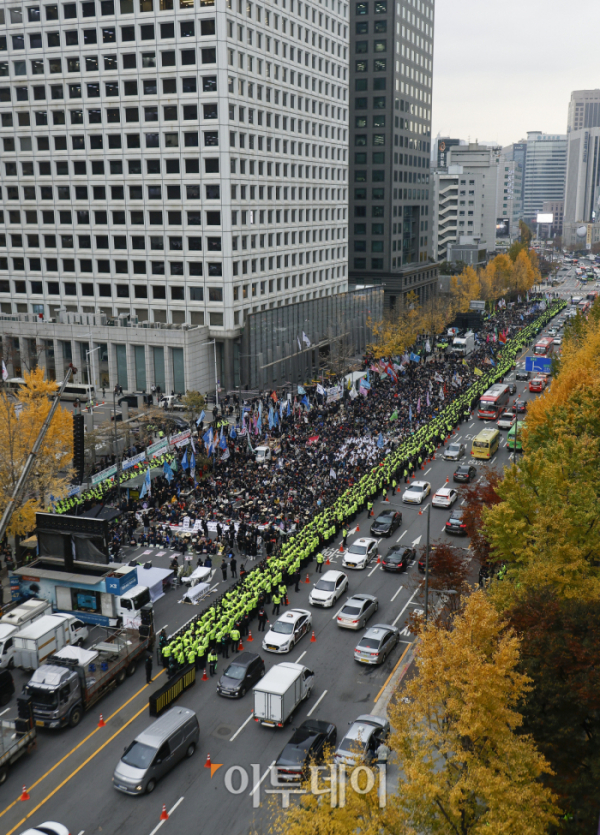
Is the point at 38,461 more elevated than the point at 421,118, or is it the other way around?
the point at 421,118

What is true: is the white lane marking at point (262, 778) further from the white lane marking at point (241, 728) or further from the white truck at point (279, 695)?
the white lane marking at point (241, 728)

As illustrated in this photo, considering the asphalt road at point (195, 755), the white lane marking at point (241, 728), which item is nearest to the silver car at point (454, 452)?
the asphalt road at point (195, 755)

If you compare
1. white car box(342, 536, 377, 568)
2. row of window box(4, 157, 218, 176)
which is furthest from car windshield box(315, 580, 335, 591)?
row of window box(4, 157, 218, 176)

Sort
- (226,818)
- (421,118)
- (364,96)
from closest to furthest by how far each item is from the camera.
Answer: (226,818), (364,96), (421,118)

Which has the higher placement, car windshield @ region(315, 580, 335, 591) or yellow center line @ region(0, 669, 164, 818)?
car windshield @ region(315, 580, 335, 591)

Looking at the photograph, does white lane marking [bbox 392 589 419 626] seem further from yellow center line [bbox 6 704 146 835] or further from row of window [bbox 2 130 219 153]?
row of window [bbox 2 130 219 153]

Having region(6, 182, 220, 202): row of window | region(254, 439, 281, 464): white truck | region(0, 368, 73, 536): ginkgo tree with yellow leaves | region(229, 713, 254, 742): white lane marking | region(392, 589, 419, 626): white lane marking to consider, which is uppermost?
region(6, 182, 220, 202): row of window

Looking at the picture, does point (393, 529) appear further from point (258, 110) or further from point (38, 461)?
point (258, 110)

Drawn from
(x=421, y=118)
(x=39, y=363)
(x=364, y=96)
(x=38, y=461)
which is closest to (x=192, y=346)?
(x=39, y=363)
